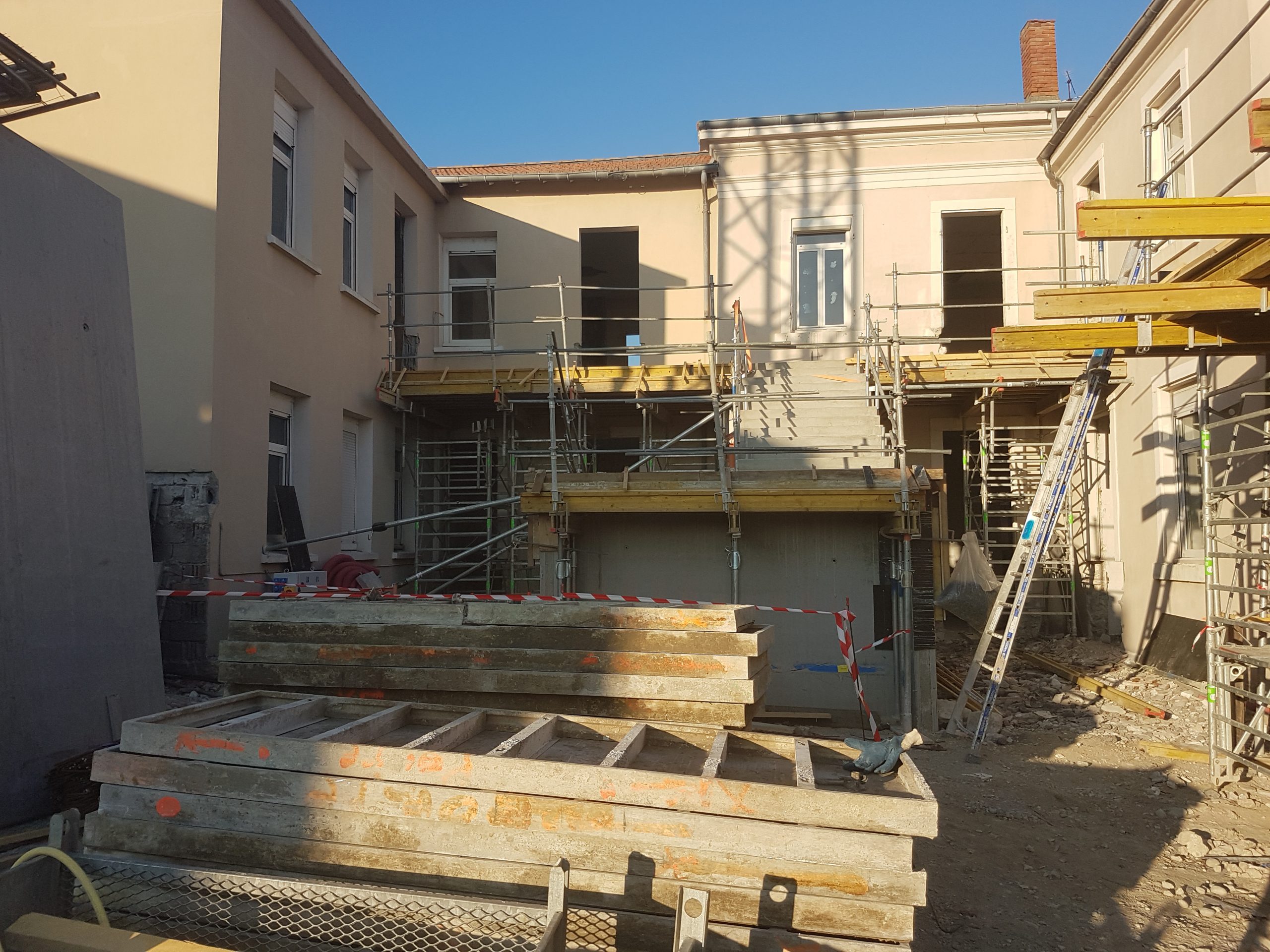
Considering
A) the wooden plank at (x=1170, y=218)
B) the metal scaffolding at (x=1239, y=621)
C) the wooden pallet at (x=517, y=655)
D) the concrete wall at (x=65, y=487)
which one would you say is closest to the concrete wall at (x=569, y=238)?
the metal scaffolding at (x=1239, y=621)

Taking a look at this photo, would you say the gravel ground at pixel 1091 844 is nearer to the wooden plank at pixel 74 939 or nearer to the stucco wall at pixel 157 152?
the wooden plank at pixel 74 939

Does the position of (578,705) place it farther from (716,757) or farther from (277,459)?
(277,459)

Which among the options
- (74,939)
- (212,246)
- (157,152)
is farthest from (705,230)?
(74,939)

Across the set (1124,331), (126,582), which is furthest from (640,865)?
(1124,331)

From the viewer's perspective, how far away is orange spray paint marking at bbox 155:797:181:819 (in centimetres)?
337

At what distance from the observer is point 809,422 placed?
11.4m

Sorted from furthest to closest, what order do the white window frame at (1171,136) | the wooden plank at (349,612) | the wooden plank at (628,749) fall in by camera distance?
1. the white window frame at (1171,136)
2. the wooden plank at (349,612)
3. the wooden plank at (628,749)

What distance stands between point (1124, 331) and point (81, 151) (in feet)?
30.9

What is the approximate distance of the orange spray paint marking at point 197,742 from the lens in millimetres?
3365

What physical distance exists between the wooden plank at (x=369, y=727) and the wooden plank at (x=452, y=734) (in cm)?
14

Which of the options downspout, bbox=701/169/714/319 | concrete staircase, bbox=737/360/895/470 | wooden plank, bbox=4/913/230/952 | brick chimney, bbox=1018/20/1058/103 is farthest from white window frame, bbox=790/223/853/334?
wooden plank, bbox=4/913/230/952

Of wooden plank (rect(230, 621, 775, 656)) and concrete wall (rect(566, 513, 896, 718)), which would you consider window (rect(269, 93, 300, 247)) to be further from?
wooden plank (rect(230, 621, 775, 656))

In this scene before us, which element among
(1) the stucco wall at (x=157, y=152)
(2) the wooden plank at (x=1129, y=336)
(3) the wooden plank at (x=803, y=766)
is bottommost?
(3) the wooden plank at (x=803, y=766)

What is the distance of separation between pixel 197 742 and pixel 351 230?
10174 mm
